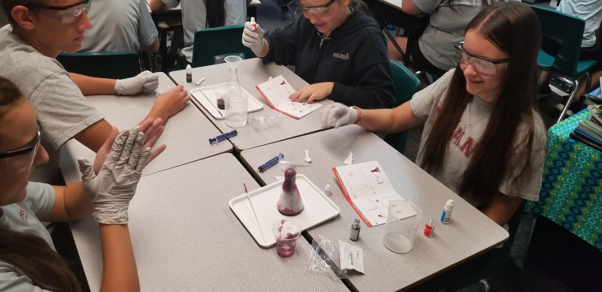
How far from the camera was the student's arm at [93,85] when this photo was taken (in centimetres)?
179

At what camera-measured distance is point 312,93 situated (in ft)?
6.30

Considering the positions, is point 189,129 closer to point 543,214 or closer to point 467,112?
point 467,112

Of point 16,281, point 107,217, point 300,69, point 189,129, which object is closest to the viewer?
point 16,281

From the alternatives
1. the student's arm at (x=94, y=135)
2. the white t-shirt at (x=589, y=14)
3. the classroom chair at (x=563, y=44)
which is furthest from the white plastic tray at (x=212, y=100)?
the white t-shirt at (x=589, y=14)

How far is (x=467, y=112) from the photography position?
5.17 feet

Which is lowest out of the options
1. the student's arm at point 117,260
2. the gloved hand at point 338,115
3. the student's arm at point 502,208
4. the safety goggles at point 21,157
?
the student's arm at point 502,208

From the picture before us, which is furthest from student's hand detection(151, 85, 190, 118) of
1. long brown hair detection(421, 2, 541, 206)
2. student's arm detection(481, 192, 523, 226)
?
student's arm detection(481, 192, 523, 226)

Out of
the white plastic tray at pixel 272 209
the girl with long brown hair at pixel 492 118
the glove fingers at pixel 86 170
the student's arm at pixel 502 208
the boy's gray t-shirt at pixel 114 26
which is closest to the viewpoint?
the glove fingers at pixel 86 170

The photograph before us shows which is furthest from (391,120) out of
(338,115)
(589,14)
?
(589,14)

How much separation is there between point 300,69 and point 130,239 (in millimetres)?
1358

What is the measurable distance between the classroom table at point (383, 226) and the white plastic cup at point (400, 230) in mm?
18

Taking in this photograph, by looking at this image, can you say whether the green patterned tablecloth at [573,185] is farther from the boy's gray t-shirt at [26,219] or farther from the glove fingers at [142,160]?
the boy's gray t-shirt at [26,219]

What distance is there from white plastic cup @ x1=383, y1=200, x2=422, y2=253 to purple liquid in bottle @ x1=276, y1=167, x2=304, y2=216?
270 mm

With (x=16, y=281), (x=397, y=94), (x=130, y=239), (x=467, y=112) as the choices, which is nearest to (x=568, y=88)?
(x=397, y=94)
